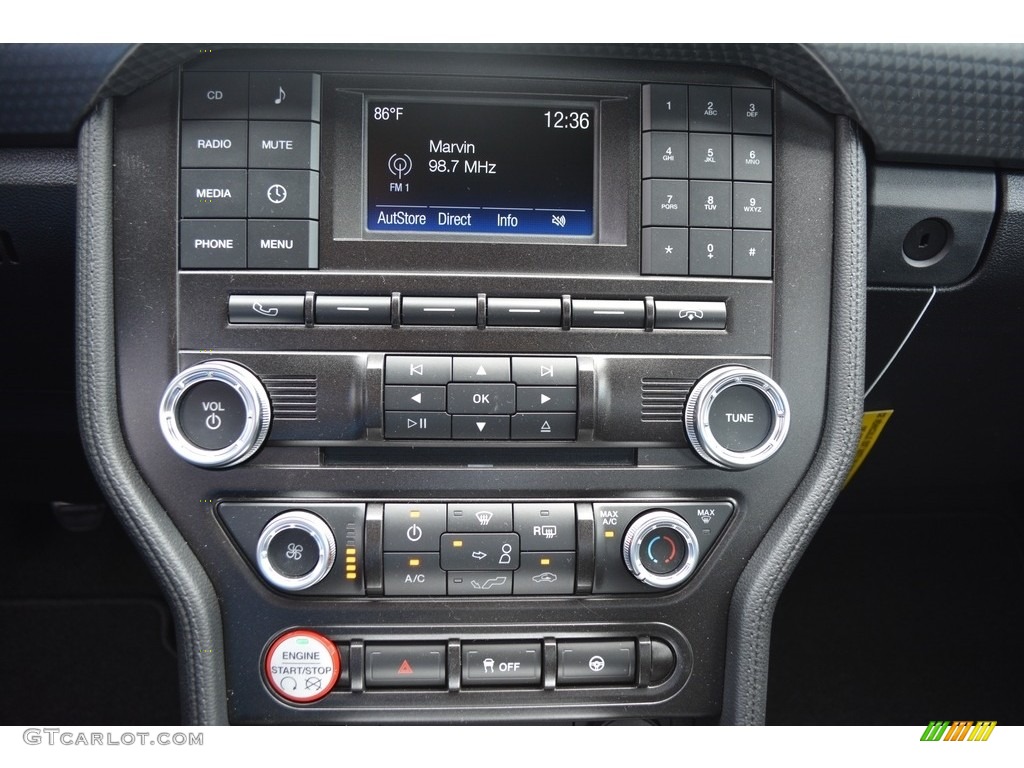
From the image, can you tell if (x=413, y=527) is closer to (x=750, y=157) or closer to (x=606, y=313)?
(x=606, y=313)

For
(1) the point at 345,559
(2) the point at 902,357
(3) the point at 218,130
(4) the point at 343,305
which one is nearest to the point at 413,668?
(1) the point at 345,559

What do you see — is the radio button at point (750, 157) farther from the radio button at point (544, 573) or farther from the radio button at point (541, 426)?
the radio button at point (544, 573)

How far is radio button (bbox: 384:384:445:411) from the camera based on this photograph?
90cm

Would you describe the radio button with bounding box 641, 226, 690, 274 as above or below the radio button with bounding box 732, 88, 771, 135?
below

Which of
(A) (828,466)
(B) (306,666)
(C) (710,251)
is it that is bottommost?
(B) (306,666)

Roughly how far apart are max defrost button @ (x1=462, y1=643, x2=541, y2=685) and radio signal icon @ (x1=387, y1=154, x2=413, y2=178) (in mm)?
577

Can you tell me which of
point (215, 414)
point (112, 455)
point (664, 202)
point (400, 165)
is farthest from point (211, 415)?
point (664, 202)

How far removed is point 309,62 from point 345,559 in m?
0.58

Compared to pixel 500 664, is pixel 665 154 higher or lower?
higher

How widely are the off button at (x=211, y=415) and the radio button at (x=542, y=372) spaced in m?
0.32

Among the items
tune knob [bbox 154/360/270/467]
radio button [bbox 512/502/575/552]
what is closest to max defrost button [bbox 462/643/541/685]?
radio button [bbox 512/502/575/552]

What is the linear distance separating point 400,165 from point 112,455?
0.48 metres

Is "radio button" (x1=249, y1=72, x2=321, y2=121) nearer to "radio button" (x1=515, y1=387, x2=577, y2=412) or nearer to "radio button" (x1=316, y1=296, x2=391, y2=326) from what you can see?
A: "radio button" (x1=316, y1=296, x2=391, y2=326)

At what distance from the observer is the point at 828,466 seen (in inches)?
37.9
